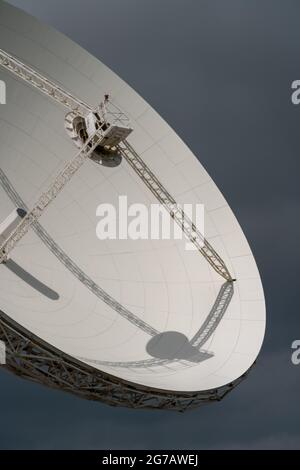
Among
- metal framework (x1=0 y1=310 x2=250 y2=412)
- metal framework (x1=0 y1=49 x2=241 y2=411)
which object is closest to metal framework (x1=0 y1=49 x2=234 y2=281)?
metal framework (x1=0 y1=49 x2=241 y2=411)

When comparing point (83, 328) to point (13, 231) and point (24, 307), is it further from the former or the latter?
point (13, 231)

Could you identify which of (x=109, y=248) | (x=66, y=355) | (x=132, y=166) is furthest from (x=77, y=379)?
(x=132, y=166)

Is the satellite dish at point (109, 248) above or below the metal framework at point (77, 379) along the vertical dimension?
above

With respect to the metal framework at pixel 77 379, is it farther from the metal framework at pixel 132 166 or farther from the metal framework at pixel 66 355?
the metal framework at pixel 132 166

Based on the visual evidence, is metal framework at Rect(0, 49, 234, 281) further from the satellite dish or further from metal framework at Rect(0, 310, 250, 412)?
metal framework at Rect(0, 310, 250, 412)

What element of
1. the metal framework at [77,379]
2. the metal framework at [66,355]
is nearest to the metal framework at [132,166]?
the metal framework at [66,355]

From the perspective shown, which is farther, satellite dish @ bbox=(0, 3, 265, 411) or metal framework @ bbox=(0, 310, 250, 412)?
satellite dish @ bbox=(0, 3, 265, 411)
